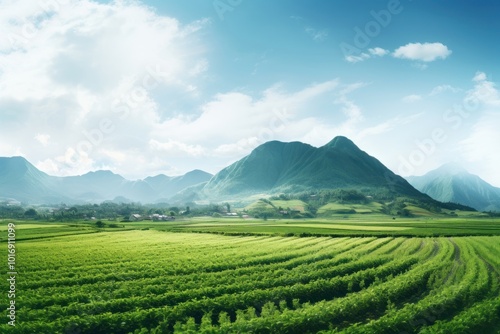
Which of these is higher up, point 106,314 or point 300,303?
point 106,314

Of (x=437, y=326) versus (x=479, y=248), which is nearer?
(x=437, y=326)

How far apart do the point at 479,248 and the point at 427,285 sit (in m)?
31.8

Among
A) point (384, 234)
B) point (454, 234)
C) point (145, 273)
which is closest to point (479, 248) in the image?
point (384, 234)

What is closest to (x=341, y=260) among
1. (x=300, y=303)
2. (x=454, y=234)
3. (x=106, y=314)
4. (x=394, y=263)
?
(x=394, y=263)

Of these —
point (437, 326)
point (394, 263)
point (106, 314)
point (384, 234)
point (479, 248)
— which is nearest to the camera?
point (437, 326)

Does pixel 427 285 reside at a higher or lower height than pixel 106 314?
lower

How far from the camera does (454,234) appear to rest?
260 ft

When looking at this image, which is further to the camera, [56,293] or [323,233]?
[323,233]

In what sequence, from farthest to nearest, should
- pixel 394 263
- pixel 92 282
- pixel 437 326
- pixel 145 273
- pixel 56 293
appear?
pixel 394 263, pixel 145 273, pixel 92 282, pixel 56 293, pixel 437 326

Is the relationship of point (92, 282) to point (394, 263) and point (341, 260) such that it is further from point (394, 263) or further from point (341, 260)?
point (394, 263)

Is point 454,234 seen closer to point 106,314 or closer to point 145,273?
point 145,273

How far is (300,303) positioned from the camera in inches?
976

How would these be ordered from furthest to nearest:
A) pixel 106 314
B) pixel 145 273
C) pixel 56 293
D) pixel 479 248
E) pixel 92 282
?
pixel 479 248 → pixel 145 273 → pixel 92 282 → pixel 56 293 → pixel 106 314

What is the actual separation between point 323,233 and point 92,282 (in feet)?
193
